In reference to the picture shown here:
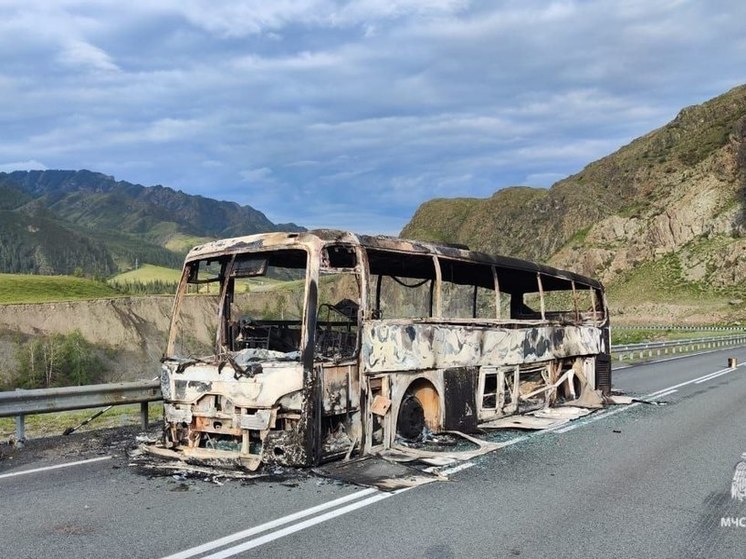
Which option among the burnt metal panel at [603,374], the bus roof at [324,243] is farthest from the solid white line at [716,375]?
the bus roof at [324,243]

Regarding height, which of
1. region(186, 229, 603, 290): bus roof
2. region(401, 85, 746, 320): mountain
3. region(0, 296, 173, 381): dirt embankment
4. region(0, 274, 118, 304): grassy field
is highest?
region(401, 85, 746, 320): mountain

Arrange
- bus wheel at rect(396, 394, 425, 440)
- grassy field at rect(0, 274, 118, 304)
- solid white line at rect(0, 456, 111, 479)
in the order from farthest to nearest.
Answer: grassy field at rect(0, 274, 118, 304) < bus wheel at rect(396, 394, 425, 440) < solid white line at rect(0, 456, 111, 479)

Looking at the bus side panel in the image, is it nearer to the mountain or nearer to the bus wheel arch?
the bus wheel arch

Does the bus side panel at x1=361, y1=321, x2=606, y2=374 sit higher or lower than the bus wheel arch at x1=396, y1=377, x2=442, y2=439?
higher

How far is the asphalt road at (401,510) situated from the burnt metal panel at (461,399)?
0.82 metres

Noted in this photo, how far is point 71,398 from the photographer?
890cm

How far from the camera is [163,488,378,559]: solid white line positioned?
4699 millimetres

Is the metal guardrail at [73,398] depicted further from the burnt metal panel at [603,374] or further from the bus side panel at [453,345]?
the burnt metal panel at [603,374]

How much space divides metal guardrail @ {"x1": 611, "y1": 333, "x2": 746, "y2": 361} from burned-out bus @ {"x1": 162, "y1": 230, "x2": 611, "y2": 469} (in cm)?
1709

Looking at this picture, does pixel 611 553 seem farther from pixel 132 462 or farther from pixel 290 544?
pixel 132 462

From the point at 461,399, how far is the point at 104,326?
98.0 m

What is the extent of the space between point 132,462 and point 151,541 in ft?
9.19

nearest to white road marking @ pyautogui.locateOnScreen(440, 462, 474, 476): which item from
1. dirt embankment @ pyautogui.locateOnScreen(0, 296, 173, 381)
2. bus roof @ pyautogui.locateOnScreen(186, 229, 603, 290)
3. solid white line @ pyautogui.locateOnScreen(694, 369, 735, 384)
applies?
bus roof @ pyautogui.locateOnScreen(186, 229, 603, 290)

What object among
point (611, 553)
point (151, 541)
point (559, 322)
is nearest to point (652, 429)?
point (559, 322)
